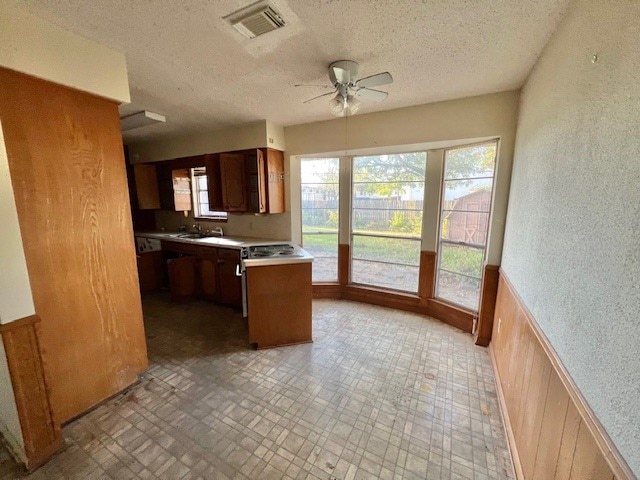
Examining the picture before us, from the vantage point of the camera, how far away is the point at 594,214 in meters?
0.93

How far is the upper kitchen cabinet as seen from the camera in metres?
3.38

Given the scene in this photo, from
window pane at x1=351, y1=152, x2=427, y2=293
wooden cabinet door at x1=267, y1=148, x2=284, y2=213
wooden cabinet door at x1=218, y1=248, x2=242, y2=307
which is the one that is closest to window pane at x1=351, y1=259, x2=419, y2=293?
window pane at x1=351, y1=152, x2=427, y2=293

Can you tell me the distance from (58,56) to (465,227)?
11.8 ft

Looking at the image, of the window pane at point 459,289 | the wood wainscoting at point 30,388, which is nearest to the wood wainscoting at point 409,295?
the window pane at point 459,289

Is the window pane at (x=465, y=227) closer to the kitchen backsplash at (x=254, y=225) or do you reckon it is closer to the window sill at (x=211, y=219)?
the kitchen backsplash at (x=254, y=225)

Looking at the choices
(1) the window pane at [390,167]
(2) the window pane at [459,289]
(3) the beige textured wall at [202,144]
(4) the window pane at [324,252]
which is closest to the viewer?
(2) the window pane at [459,289]

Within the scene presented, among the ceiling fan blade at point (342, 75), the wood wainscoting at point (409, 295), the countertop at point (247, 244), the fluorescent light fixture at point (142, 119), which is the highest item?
the fluorescent light fixture at point (142, 119)

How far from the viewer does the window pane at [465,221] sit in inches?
106

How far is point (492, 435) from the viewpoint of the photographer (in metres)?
1.65

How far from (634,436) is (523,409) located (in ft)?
3.27

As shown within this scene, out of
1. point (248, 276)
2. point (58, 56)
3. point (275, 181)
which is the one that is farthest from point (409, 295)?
point (58, 56)

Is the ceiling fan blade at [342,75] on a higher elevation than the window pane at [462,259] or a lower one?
higher

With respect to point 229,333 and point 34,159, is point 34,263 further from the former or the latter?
point 229,333

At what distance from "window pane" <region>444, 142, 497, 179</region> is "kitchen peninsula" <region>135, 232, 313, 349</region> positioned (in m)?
1.95
